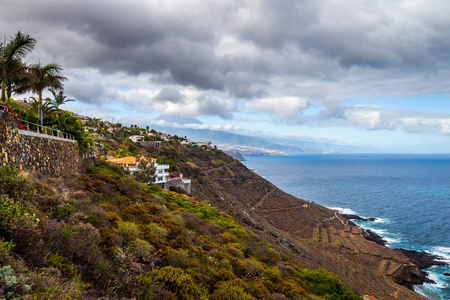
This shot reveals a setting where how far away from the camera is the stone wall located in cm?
995

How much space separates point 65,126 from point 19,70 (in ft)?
23.0

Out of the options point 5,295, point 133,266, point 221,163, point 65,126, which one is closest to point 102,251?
point 133,266

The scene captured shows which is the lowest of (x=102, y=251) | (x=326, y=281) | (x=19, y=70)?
(x=326, y=281)

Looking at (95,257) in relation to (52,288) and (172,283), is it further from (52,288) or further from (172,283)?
(172,283)

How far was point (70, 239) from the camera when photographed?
294 inches

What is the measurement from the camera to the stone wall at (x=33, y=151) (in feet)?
32.6

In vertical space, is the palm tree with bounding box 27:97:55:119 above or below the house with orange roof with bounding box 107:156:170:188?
above

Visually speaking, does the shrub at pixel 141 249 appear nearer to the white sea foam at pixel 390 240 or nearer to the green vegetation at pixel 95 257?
the green vegetation at pixel 95 257

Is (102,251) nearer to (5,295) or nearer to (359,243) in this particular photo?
(5,295)

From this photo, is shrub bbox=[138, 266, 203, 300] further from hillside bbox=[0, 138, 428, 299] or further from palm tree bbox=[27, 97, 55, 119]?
palm tree bbox=[27, 97, 55, 119]

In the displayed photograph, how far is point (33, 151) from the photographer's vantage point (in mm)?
12625

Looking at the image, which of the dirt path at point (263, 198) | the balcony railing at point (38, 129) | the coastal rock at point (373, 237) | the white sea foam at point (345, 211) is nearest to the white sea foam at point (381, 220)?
the white sea foam at point (345, 211)

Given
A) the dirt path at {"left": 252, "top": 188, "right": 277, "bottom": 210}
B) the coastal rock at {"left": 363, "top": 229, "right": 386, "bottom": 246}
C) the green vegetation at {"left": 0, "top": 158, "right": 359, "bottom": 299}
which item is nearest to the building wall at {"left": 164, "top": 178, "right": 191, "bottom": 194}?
the dirt path at {"left": 252, "top": 188, "right": 277, "bottom": 210}

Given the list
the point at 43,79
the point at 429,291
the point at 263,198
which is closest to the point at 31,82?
the point at 43,79
